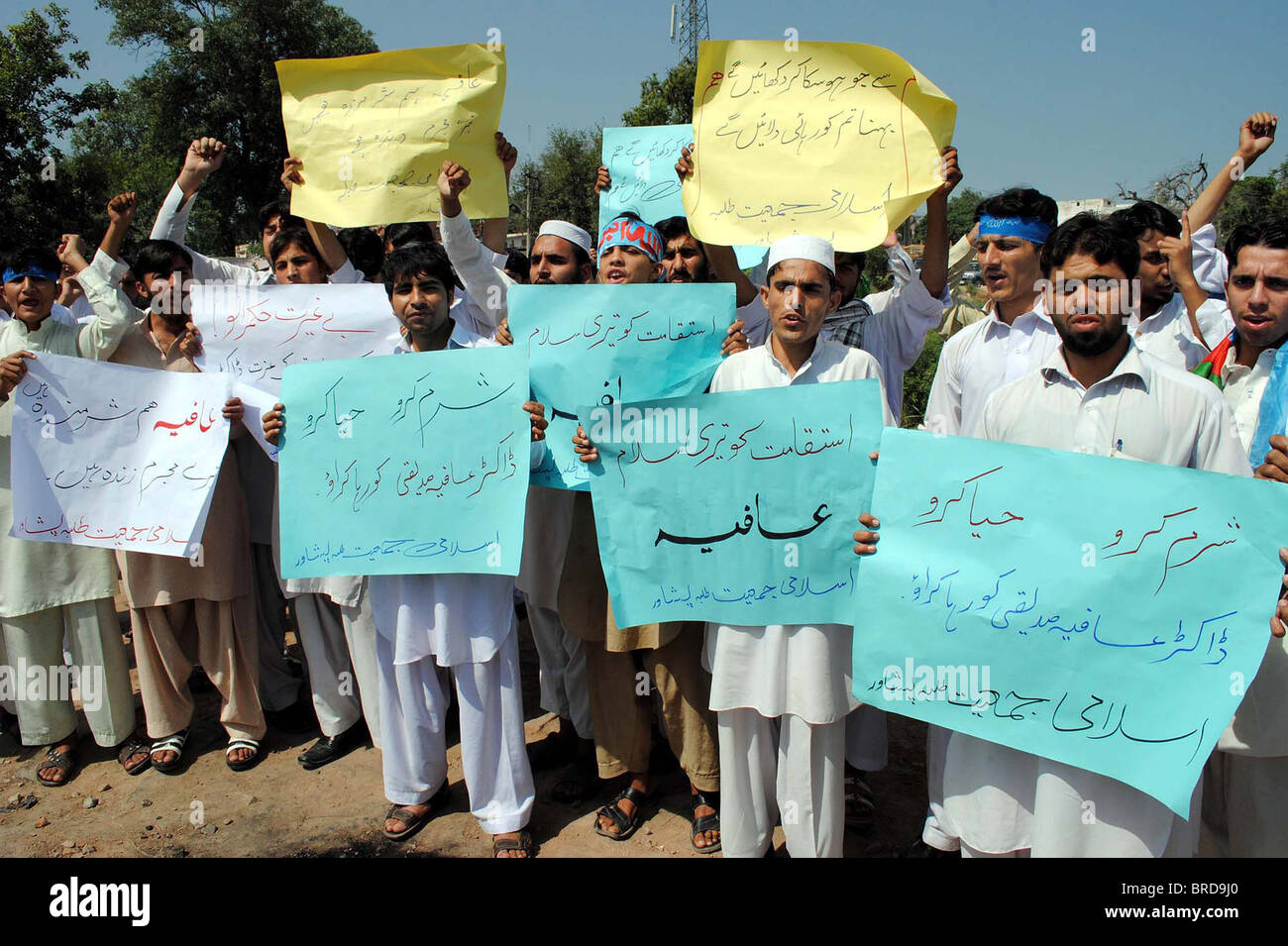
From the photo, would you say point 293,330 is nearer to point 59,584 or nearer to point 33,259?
point 33,259

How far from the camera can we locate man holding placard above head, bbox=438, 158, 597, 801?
4.12 metres

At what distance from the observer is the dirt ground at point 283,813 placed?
4.00 meters

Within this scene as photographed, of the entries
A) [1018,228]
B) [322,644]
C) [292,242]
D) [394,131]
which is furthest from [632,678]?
[292,242]

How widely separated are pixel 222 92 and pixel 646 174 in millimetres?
27124

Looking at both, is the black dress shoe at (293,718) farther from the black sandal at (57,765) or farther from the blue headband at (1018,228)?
the blue headband at (1018,228)

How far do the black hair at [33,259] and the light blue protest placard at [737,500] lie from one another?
3.23 meters

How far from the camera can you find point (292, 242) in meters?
4.80

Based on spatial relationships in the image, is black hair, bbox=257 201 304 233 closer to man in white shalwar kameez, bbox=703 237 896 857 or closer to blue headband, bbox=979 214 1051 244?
man in white shalwar kameez, bbox=703 237 896 857

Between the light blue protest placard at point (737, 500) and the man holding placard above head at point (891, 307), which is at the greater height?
the man holding placard above head at point (891, 307)

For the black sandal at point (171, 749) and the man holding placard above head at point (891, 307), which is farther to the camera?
the black sandal at point (171, 749)

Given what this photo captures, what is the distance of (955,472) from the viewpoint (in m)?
2.77

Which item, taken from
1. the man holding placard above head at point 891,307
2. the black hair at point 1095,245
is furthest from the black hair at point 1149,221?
the black hair at point 1095,245

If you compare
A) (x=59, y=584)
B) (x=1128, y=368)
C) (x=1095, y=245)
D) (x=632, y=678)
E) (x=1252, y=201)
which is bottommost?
(x=632, y=678)

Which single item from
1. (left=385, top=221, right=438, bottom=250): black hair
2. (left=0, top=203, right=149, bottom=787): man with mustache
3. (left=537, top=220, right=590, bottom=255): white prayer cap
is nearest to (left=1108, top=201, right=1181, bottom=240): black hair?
(left=537, top=220, right=590, bottom=255): white prayer cap
